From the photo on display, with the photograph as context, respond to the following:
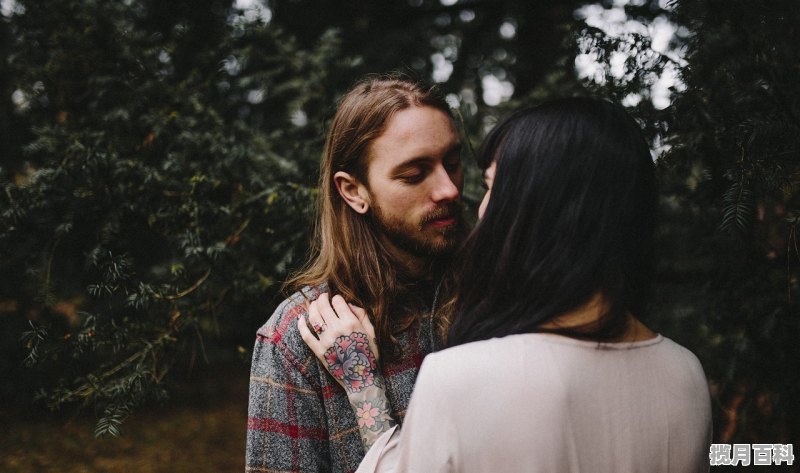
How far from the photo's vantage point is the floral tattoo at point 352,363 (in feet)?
4.91

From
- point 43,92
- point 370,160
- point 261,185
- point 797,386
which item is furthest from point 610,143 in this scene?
point 43,92

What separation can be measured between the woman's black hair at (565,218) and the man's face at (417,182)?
47 cm

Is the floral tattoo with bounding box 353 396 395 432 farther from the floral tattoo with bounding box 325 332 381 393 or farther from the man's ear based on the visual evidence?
the man's ear

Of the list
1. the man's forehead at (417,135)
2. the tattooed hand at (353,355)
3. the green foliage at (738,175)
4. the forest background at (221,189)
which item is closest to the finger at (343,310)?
the tattooed hand at (353,355)

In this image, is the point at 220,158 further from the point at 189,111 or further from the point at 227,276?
the point at 227,276

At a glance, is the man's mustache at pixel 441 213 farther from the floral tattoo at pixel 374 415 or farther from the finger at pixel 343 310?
the floral tattoo at pixel 374 415

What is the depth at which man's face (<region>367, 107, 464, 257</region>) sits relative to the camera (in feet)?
5.66

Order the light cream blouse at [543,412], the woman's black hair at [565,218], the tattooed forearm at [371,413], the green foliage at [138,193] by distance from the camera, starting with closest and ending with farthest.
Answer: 1. the light cream blouse at [543,412]
2. the woman's black hair at [565,218]
3. the tattooed forearm at [371,413]
4. the green foliage at [138,193]

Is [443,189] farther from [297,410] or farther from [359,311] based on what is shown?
[297,410]

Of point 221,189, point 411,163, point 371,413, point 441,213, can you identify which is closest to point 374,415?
point 371,413

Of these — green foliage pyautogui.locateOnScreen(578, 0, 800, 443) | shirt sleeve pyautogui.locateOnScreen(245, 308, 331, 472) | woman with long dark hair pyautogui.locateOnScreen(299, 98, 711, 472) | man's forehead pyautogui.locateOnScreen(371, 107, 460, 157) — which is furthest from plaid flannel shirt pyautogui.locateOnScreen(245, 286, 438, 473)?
green foliage pyautogui.locateOnScreen(578, 0, 800, 443)

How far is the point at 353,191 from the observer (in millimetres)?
1873

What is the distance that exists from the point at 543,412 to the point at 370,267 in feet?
2.80

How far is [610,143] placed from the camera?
1.20 meters
